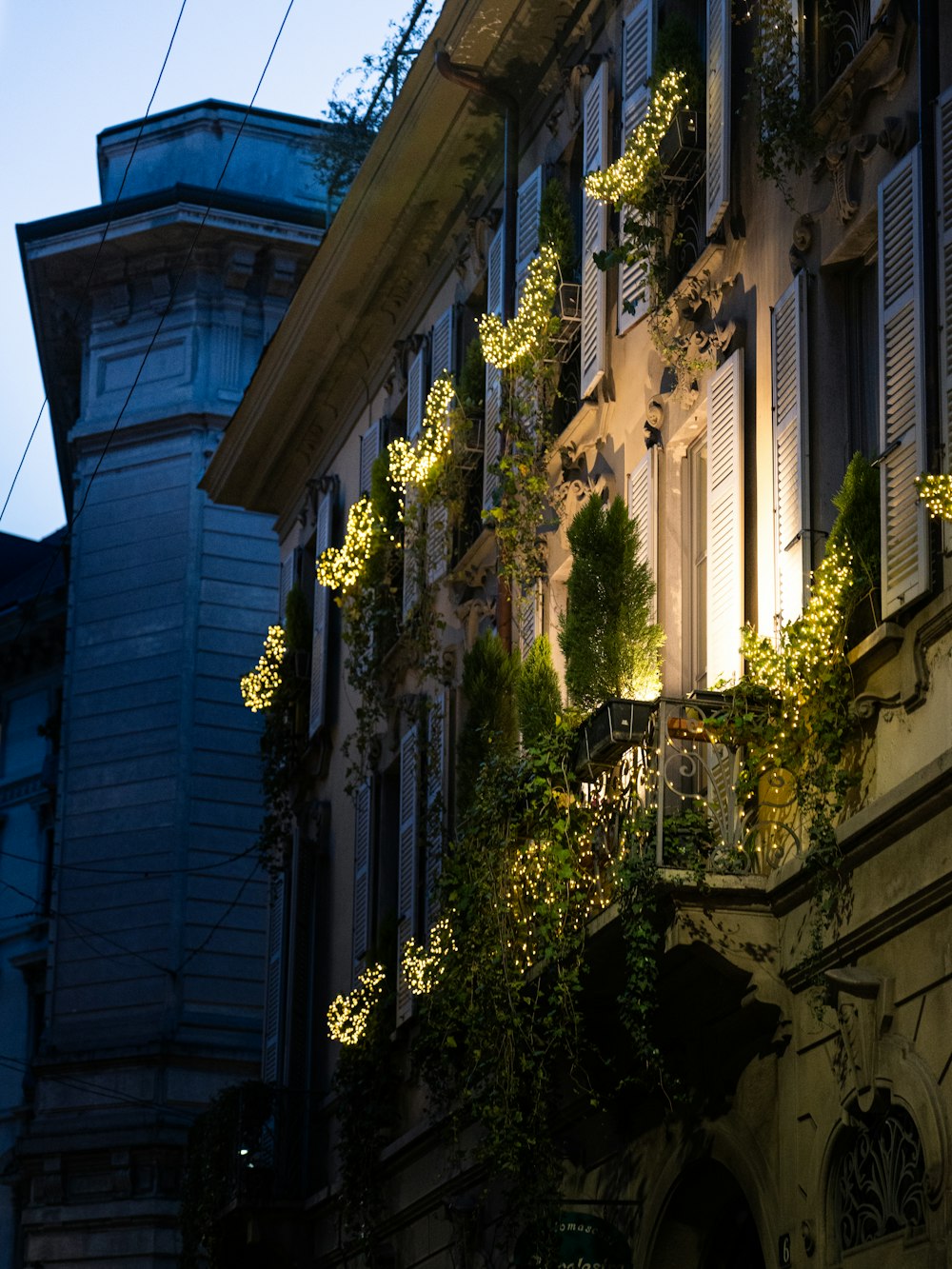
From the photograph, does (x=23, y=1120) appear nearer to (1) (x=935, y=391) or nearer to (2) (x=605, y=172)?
(2) (x=605, y=172)

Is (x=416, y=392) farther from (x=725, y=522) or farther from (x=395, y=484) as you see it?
(x=725, y=522)

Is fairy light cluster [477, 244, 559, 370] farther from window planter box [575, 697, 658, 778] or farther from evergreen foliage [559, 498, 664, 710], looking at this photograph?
window planter box [575, 697, 658, 778]

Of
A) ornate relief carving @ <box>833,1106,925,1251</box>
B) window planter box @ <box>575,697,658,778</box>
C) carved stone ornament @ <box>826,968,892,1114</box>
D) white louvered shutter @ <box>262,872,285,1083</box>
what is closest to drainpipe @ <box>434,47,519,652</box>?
window planter box @ <box>575,697,658,778</box>

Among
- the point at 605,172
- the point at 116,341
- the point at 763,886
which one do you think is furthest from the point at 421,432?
the point at 116,341

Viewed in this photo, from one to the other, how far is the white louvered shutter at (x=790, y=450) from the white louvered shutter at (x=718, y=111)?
115 centimetres

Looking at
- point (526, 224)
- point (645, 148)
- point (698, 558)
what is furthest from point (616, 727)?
point (526, 224)

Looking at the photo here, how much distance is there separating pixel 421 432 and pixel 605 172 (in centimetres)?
516

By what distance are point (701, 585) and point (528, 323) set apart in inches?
132

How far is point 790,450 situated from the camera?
35.8ft

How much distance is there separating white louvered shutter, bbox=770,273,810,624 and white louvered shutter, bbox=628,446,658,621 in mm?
1800

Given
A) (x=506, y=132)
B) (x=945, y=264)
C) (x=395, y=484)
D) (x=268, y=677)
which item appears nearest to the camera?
(x=945, y=264)

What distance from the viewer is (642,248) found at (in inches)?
524

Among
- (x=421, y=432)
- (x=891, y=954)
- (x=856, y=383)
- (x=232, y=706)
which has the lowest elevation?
(x=891, y=954)

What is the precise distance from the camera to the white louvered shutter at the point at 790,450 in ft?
35.0
